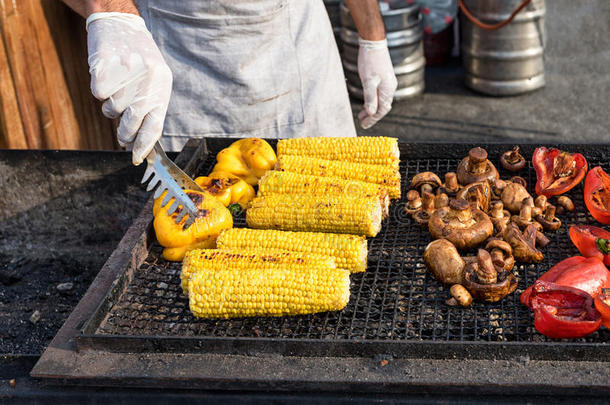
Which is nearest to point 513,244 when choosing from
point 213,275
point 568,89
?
point 213,275

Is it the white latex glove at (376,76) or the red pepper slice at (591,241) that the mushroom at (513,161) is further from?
the white latex glove at (376,76)

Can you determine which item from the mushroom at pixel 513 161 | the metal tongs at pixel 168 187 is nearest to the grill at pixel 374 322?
the metal tongs at pixel 168 187

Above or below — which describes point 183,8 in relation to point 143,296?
above

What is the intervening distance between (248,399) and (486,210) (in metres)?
1.41

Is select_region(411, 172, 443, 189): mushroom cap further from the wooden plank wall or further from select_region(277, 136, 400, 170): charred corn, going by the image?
the wooden plank wall

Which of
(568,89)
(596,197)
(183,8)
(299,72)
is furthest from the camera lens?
(568,89)

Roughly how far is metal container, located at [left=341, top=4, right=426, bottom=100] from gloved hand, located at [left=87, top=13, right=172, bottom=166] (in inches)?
189

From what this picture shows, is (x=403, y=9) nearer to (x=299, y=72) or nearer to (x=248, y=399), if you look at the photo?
(x=299, y=72)

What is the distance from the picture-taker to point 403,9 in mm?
7359

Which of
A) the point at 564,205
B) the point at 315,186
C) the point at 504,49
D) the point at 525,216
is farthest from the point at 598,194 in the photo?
the point at 504,49

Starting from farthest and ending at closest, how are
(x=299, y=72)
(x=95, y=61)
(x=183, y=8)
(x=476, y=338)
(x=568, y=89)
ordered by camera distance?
(x=568, y=89) < (x=299, y=72) < (x=183, y=8) < (x=95, y=61) < (x=476, y=338)

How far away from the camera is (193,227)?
2.72 m

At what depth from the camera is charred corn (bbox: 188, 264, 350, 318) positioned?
7.64 ft

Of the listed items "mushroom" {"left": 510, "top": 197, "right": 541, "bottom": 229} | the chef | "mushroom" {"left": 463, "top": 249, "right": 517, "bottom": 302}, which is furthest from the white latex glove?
"mushroom" {"left": 463, "top": 249, "right": 517, "bottom": 302}
